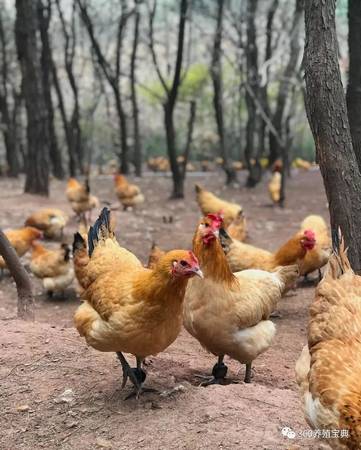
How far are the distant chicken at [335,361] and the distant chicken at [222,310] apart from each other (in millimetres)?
1045

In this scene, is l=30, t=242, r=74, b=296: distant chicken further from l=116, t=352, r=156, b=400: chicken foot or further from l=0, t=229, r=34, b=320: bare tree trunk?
l=116, t=352, r=156, b=400: chicken foot

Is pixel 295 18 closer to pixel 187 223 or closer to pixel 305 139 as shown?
pixel 187 223

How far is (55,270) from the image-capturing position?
8211 mm

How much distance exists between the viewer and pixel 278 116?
19.2m

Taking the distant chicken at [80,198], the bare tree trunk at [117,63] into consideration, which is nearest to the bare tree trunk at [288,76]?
the distant chicken at [80,198]

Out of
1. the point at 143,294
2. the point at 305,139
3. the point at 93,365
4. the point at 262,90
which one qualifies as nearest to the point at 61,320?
the point at 93,365

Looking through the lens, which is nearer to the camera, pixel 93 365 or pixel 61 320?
pixel 93 365

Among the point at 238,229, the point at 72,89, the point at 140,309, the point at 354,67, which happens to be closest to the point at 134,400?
the point at 140,309

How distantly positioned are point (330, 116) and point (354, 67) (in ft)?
5.44

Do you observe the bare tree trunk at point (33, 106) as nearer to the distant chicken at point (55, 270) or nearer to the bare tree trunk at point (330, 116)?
the distant chicken at point (55, 270)

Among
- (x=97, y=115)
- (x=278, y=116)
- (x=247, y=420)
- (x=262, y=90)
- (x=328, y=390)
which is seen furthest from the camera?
(x=97, y=115)

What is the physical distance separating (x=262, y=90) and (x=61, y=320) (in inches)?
494

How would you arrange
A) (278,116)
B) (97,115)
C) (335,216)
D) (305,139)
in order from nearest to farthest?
1. (335,216)
2. (278,116)
3. (305,139)
4. (97,115)

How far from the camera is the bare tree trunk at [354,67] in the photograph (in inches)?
246
